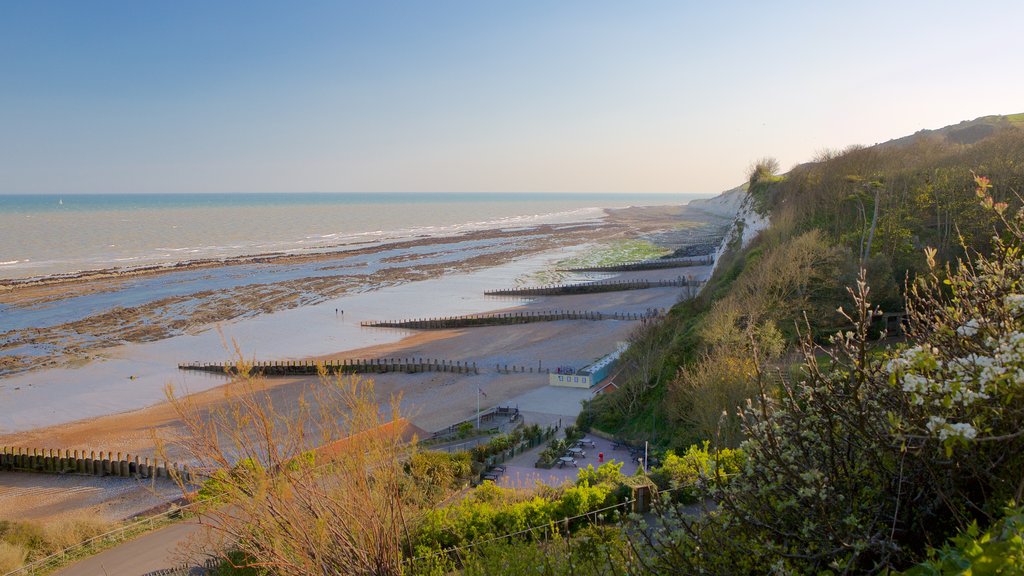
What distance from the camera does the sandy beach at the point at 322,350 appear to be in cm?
3058

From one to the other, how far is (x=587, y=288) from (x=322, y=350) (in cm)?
2962

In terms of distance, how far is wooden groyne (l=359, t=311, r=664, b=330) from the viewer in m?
49.7

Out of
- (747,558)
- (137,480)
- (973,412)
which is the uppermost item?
(973,412)

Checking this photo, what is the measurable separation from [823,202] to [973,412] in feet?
125

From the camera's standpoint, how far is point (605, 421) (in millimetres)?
26062

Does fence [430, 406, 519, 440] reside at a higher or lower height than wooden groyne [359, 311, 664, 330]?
lower

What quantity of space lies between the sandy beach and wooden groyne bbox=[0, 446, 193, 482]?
1191 mm

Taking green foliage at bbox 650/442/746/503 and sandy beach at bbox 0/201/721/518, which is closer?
green foliage at bbox 650/442/746/503

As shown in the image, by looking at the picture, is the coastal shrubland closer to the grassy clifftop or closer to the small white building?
the grassy clifftop

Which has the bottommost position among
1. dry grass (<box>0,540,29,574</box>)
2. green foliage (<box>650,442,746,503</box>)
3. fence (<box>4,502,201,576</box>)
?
fence (<box>4,502,201,576</box>)

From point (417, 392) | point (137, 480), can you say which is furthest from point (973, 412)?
point (417, 392)

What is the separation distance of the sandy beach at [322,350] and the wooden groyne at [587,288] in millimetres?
1484

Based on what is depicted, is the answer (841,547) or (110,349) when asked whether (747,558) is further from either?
(110,349)

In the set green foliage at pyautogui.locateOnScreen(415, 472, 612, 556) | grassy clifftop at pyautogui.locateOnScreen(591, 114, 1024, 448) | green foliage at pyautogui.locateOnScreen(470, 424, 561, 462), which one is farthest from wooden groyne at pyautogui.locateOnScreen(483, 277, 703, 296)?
green foliage at pyautogui.locateOnScreen(415, 472, 612, 556)
